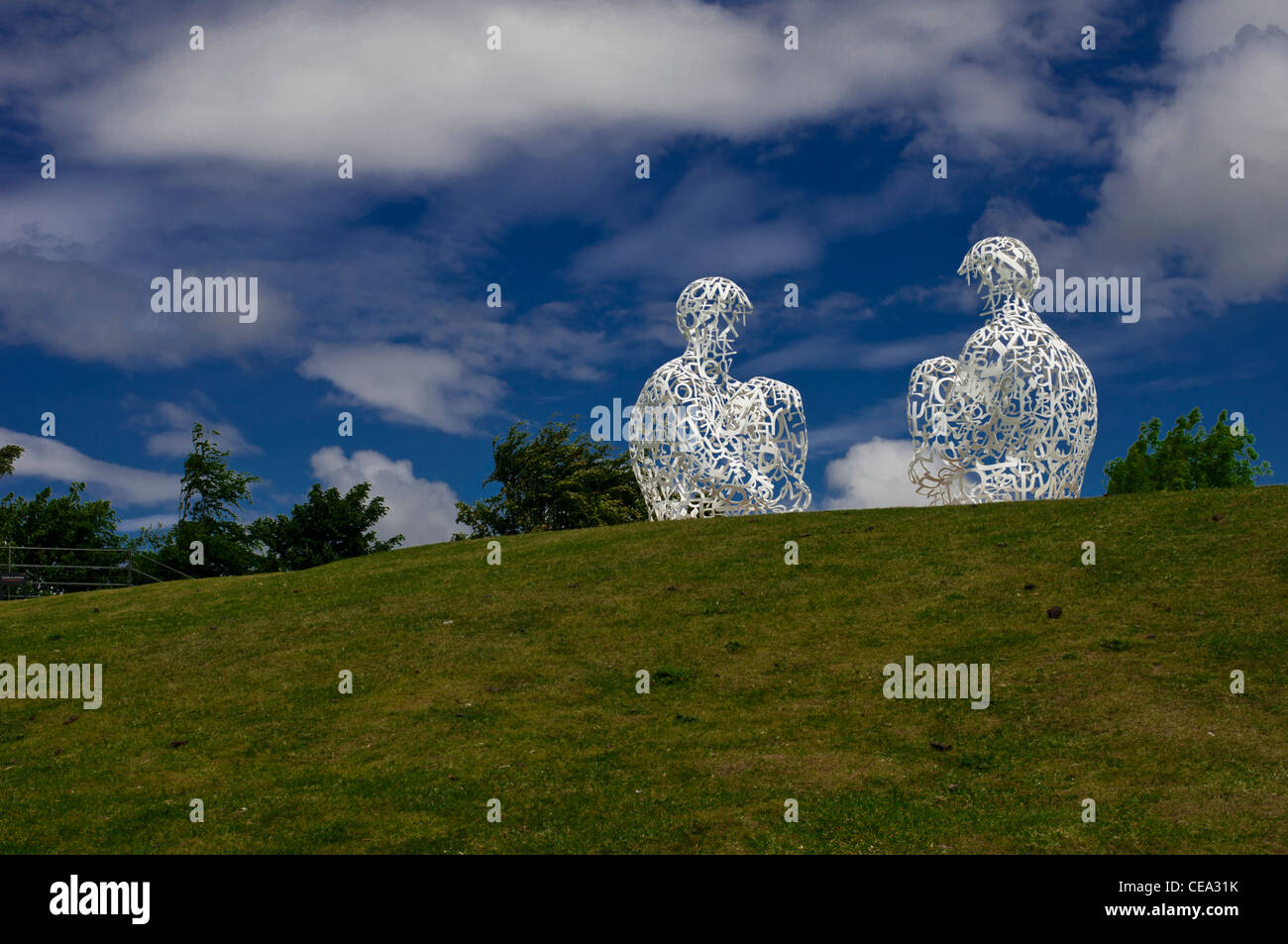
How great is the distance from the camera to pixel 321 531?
Answer: 65.0 metres

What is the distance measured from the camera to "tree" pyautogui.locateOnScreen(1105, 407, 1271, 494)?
57.3 metres

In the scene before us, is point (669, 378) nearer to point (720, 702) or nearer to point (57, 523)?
point (720, 702)

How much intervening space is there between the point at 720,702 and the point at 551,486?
4687 centimetres

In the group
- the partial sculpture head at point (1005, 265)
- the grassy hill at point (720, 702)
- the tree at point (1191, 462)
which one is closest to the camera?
the grassy hill at point (720, 702)

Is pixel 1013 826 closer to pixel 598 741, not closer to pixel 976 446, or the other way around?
pixel 598 741

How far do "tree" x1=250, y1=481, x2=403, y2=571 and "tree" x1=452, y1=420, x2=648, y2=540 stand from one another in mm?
6005

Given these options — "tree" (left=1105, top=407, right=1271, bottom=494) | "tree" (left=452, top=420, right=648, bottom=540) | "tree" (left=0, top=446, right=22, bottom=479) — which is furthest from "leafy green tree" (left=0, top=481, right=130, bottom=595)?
"tree" (left=1105, top=407, right=1271, bottom=494)

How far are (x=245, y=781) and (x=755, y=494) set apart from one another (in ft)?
65.3

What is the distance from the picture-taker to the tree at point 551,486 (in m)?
64.4

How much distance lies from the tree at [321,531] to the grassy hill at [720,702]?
1361 inches

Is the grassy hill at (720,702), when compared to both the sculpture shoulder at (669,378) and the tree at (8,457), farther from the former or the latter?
the tree at (8,457)

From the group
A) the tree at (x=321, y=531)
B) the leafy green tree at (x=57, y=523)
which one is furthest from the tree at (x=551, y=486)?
the leafy green tree at (x=57, y=523)

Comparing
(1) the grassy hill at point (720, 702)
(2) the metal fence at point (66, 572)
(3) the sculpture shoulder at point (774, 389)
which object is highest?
(3) the sculpture shoulder at point (774, 389)

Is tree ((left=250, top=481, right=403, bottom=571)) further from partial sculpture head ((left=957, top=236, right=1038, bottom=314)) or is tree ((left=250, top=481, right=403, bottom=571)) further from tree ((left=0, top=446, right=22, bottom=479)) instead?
partial sculpture head ((left=957, top=236, right=1038, bottom=314))
